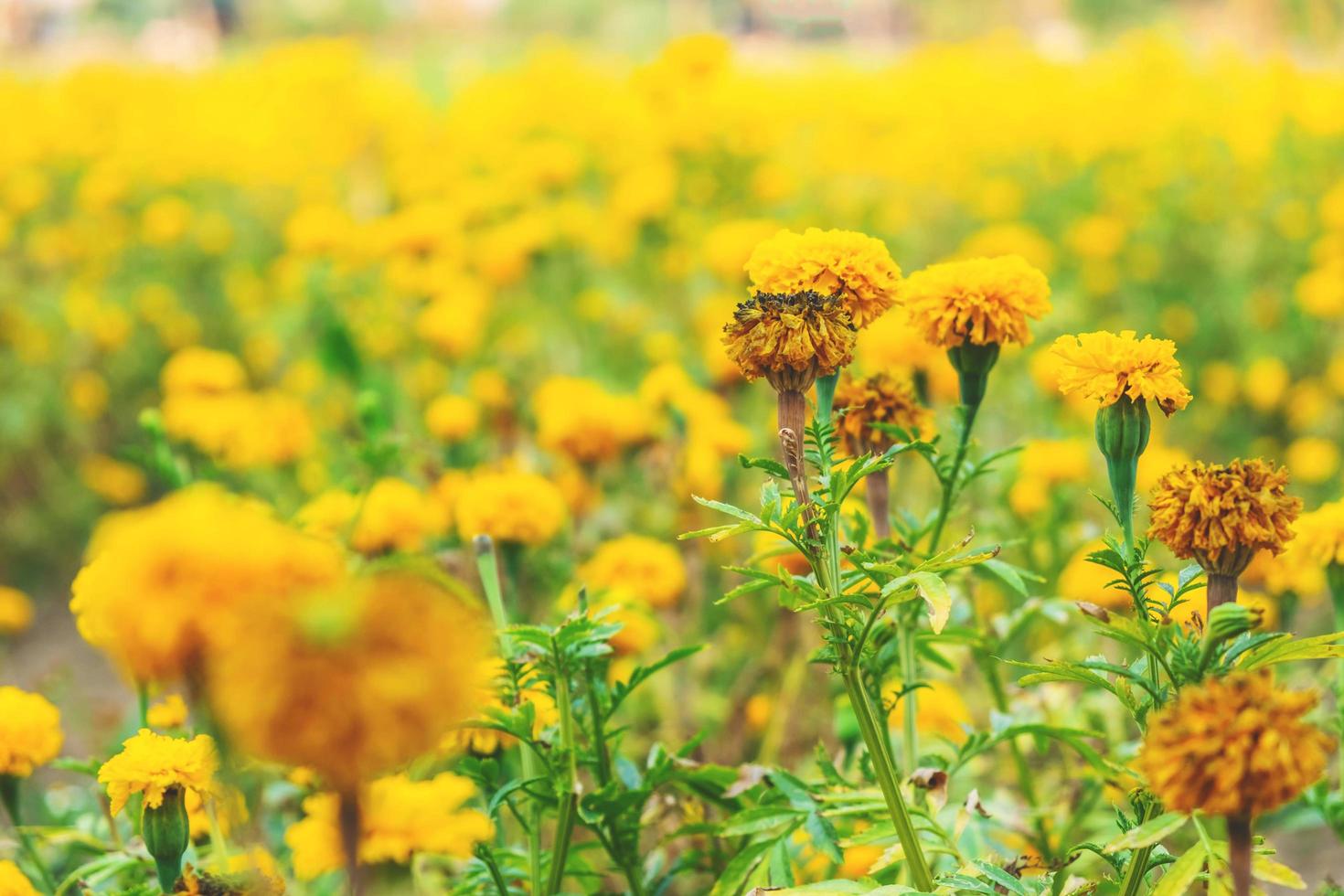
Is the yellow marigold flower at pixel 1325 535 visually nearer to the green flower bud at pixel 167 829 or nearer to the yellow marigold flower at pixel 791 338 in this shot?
the yellow marigold flower at pixel 791 338

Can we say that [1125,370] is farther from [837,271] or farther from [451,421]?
[451,421]

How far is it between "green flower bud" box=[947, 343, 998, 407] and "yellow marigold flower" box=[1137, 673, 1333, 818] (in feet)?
1.83

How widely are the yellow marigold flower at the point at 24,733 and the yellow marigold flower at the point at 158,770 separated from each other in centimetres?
31

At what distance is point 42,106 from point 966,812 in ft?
20.4

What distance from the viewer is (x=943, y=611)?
0.97m

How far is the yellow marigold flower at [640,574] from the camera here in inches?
76.8

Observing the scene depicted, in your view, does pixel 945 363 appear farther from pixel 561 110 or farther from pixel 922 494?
pixel 561 110

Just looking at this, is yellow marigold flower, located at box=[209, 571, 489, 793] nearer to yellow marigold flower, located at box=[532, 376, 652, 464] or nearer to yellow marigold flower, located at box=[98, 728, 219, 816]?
yellow marigold flower, located at box=[98, 728, 219, 816]

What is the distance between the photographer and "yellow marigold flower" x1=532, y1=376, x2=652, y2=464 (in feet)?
7.43

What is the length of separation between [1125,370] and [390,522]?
3.89 ft

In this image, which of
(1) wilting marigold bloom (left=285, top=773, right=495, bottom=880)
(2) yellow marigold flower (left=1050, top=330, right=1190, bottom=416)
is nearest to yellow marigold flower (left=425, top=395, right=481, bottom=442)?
(1) wilting marigold bloom (left=285, top=773, right=495, bottom=880)

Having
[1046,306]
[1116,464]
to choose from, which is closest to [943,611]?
[1116,464]

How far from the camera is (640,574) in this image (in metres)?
1.96

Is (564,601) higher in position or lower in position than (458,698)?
lower
